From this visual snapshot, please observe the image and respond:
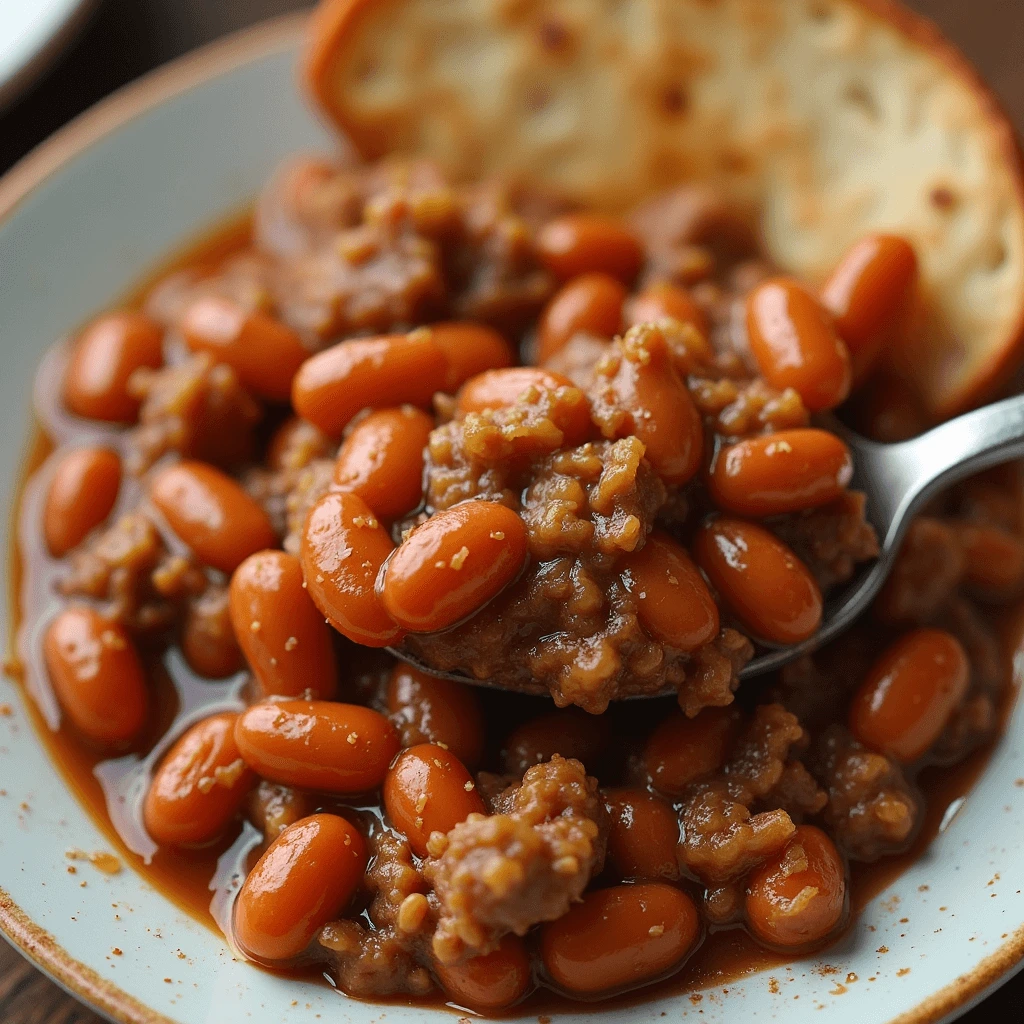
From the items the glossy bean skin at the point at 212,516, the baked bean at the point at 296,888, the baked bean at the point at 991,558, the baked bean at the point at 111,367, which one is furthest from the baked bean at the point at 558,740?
the baked bean at the point at 111,367

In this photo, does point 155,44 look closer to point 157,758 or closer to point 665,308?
point 665,308

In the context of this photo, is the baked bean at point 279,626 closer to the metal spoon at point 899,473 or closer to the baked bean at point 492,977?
the baked bean at point 492,977

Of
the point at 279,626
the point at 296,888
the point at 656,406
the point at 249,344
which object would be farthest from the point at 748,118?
the point at 296,888

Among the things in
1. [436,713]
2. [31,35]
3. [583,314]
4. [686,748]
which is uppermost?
[31,35]

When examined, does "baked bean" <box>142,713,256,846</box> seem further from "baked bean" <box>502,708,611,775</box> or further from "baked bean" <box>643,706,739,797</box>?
"baked bean" <box>643,706,739,797</box>

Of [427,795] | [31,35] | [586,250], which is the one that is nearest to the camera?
[427,795]

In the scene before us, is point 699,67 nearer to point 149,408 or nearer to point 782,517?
point 782,517
